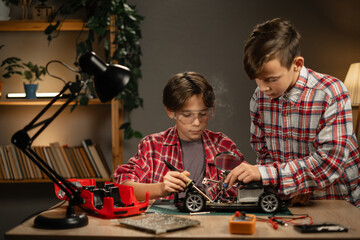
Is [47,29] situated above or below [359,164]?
above

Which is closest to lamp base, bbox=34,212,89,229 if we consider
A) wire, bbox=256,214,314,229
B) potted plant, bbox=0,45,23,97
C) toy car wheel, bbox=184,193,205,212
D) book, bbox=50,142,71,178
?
toy car wheel, bbox=184,193,205,212

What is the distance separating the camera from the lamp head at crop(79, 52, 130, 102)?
153 centimetres

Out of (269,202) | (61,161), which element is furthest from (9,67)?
(269,202)

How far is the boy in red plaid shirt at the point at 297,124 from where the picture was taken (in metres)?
1.74

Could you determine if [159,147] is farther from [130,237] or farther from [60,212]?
[130,237]

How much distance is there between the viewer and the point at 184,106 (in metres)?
2.16

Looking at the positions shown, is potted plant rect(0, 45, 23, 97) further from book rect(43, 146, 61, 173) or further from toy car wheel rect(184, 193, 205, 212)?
toy car wheel rect(184, 193, 205, 212)

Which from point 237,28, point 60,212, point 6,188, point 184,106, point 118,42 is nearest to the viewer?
point 60,212

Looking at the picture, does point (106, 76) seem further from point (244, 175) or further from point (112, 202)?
point (244, 175)

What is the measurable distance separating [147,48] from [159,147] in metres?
1.77

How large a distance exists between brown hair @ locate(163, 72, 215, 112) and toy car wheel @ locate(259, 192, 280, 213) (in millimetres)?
660

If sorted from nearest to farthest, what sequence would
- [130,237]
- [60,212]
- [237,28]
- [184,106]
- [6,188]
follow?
[130,237] → [60,212] → [184,106] → [237,28] → [6,188]

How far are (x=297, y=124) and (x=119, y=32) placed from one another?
6.90 feet

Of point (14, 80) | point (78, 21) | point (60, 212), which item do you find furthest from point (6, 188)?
point (60, 212)
